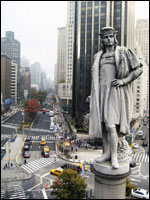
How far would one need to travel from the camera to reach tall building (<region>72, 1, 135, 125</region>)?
36.1 metres

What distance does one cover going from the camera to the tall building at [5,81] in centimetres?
1199

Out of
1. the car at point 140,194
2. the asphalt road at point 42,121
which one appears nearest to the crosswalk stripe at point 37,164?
the asphalt road at point 42,121

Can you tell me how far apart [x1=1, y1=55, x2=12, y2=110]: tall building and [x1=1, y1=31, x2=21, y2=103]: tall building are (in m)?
0.57

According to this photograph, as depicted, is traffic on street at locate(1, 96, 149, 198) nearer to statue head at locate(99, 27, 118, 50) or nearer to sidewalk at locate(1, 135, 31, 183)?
sidewalk at locate(1, 135, 31, 183)

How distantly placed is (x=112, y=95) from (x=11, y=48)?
10.5m

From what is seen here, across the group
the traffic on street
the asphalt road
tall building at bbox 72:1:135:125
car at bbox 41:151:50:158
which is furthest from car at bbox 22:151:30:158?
tall building at bbox 72:1:135:125

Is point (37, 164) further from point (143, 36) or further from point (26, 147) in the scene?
point (143, 36)

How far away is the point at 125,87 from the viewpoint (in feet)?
16.3

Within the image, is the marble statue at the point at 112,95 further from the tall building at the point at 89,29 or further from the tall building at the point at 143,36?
the tall building at the point at 143,36

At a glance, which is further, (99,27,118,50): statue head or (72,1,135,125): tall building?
(72,1,135,125): tall building

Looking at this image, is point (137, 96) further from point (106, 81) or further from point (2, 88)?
point (106, 81)

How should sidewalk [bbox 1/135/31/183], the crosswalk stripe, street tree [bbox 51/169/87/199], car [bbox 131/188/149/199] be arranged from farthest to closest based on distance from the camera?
the crosswalk stripe, sidewalk [bbox 1/135/31/183], car [bbox 131/188/149/199], street tree [bbox 51/169/87/199]

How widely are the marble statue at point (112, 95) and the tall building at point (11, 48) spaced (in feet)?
28.3

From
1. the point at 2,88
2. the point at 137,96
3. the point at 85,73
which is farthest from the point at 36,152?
the point at 137,96
